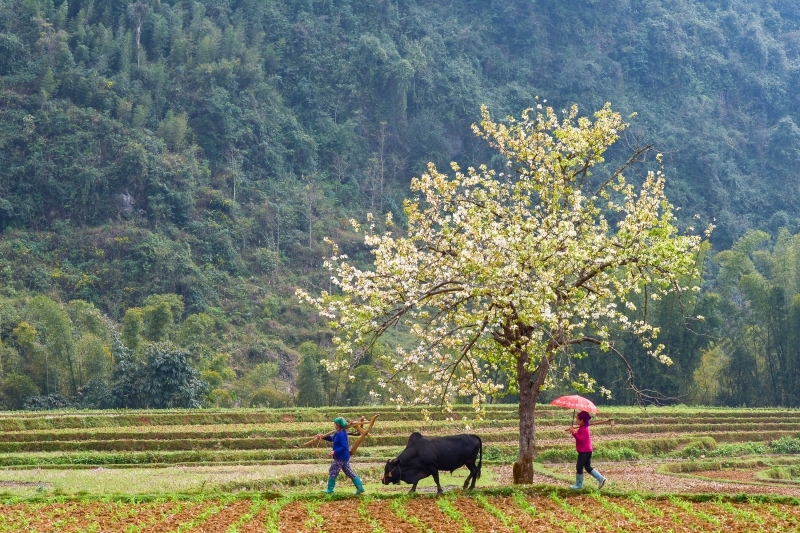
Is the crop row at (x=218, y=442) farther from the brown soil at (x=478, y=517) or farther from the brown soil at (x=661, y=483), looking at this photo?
the brown soil at (x=478, y=517)

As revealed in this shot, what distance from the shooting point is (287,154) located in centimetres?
11362

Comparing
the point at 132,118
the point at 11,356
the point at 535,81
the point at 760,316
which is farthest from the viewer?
the point at 535,81

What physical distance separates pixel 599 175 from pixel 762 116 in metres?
39.0

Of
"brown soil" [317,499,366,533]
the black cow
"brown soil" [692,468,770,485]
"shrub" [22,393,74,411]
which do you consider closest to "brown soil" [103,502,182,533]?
"brown soil" [317,499,366,533]

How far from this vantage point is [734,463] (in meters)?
37.3

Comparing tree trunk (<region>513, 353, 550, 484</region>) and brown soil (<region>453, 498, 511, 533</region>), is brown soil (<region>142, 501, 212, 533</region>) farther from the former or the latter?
tree trunk (<region>513, 353, 550, 484</region>)

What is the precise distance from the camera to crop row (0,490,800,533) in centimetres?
1786

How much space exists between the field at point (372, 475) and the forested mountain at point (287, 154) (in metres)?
10.8

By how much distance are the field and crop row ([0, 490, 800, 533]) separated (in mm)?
45

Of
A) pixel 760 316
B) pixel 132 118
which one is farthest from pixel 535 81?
pixel 760 316

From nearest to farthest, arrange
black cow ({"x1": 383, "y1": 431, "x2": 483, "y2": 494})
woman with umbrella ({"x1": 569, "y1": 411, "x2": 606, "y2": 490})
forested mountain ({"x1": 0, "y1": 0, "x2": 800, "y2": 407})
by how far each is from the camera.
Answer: black cow ({"x1": 383, "y1": 431, "x2": 483, "y2": 494})
woman with umbrella ({"x1": 569, "y1": 411, "x2": 606, "y2": 490})
forested mountain ({"x1": 0, "y1": 0, "x2": 800, "y2": 407})

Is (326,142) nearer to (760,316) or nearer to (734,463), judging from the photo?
(760,316)

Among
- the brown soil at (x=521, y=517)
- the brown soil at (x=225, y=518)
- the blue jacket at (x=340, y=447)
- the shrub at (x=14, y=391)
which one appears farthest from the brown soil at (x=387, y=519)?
the shrub at (x=14, y=391)

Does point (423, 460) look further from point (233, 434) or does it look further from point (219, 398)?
point (219, 398)
